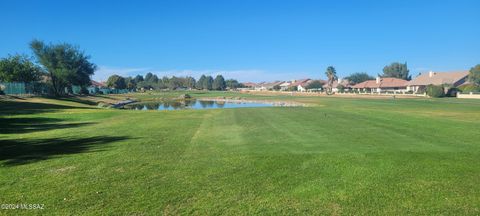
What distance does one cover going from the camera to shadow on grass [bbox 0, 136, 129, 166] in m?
11.1

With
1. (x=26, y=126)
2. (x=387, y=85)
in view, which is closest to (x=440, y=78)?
(x=387, y=85)

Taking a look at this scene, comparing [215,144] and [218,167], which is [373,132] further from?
[218,167]

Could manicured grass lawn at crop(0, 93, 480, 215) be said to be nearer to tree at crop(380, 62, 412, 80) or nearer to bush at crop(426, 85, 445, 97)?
bush at crop(426, 85, 445, 97)

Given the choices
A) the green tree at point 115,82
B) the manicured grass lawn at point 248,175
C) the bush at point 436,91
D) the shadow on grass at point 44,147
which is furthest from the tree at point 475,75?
the green tree at point 115,82

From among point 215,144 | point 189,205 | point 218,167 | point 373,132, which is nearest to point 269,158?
point 218,167

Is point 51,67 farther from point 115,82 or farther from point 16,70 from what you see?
point 115,82

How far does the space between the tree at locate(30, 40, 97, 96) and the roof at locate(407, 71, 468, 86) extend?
Result: 90.5m

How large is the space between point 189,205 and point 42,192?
2975mm

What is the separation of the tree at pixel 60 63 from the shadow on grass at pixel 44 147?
237 feet

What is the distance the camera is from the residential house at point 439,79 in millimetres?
104000

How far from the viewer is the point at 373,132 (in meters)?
16.3

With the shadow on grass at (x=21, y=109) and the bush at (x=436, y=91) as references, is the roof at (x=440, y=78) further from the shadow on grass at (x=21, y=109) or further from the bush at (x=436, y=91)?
the shadow on grass at (x=21, y=109)

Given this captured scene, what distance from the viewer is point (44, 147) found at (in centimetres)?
1328

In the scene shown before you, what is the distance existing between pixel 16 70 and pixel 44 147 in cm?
7197
